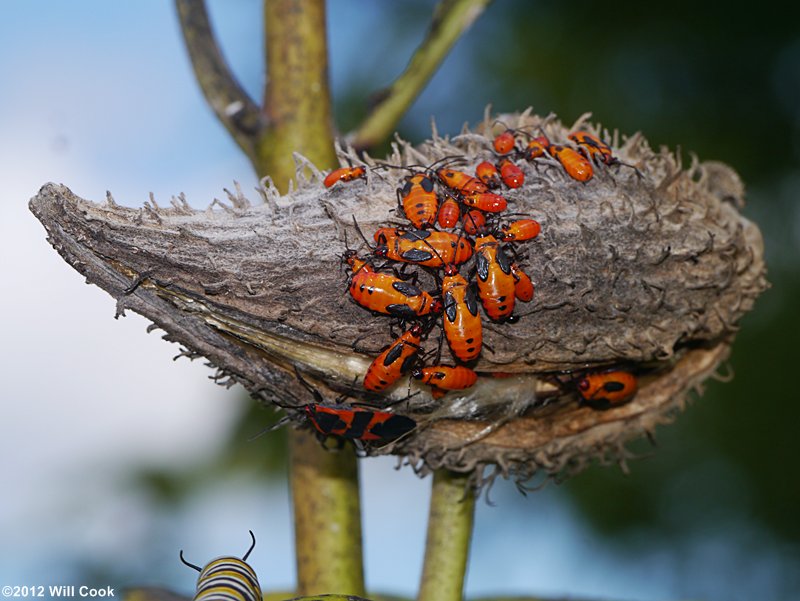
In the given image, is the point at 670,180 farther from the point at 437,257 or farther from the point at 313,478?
the point at 313,478

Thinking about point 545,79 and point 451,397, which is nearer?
point 451,397

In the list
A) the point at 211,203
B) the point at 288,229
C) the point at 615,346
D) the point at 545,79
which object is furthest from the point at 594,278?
the point at 545,79

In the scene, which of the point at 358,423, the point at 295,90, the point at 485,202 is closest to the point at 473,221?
the point at 485,202

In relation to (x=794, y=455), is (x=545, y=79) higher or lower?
higher

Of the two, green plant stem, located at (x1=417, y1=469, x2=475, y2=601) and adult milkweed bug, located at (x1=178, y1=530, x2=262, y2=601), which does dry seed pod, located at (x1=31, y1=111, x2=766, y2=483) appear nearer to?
green plant stem, located at (x1=417, y1=469, x2=475, y2=601)

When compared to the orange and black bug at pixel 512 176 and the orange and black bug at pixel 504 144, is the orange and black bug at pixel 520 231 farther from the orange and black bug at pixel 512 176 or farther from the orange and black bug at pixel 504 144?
the orange and black bug at pixel 504 144

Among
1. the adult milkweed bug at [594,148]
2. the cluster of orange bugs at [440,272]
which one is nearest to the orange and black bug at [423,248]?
the cluster of orange bugs at [440,272]
